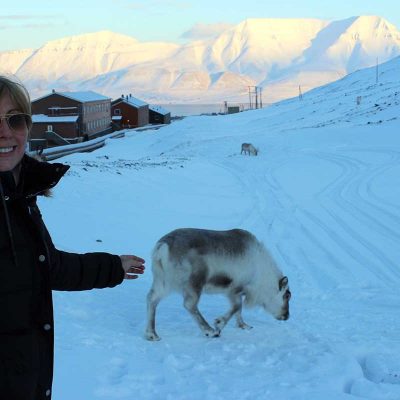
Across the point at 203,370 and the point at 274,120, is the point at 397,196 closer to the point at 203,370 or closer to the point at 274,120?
the point at 203,370

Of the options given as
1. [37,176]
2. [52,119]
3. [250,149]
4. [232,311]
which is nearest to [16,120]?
[37,176]

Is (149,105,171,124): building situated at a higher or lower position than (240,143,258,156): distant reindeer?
higher

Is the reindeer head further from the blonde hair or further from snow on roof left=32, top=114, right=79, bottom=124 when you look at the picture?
snow on roof left=32, top=114, right=79, bottom=124

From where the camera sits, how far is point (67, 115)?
62281 millimetres

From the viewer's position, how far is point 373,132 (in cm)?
3459

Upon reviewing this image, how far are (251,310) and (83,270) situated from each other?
536 cm

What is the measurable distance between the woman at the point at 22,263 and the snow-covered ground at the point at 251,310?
89.0 inches

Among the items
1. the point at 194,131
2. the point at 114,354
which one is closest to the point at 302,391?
the point at 114,354

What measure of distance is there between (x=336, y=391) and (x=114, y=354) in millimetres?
2179

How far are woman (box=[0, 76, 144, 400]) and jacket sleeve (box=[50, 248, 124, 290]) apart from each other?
0.22 metres

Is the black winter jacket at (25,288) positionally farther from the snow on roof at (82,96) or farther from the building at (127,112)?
the building at (127,112)

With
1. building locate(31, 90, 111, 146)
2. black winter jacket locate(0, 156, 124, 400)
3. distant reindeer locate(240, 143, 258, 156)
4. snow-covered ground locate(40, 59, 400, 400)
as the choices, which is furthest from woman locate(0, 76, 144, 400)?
building locate(31, 90, 111, 146)

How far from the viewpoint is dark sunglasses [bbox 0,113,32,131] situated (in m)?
2.72

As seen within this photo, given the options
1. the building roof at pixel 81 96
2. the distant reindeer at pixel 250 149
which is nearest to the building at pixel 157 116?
the building roof at pixel 81 96
